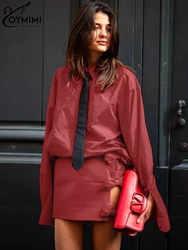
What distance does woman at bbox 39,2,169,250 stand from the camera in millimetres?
2822

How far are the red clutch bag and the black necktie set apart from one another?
0.25m

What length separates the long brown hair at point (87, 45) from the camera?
9.41 ft

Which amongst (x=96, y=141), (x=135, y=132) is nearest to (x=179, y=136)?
(x=135, y=132)

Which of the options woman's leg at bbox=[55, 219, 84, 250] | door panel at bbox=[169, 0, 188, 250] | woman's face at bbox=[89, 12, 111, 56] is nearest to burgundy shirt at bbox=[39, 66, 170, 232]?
woman's face at bbox=[89, 12, 111, 56]

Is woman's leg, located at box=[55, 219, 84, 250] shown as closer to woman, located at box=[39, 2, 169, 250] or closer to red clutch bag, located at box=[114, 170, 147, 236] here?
woman, located at box=[39, 2, 169, 250]

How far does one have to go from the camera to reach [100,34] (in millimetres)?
2904

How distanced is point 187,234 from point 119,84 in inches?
73.7

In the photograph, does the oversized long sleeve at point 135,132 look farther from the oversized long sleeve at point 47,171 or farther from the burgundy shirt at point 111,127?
the oversized long sleeve at point 47,171

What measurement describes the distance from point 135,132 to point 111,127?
12 centimetres

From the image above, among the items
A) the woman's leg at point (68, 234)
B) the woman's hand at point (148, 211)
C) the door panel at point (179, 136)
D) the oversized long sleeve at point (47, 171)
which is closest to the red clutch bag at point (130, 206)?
the woman's hand at point (148, 211)

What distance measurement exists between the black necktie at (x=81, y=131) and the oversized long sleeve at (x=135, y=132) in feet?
0.58

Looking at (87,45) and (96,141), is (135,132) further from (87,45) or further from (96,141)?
(87,45)

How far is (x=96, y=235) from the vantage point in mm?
2869

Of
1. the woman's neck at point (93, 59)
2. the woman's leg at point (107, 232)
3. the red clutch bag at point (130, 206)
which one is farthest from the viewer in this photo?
Result: the woman's neck at point (93, 59)
